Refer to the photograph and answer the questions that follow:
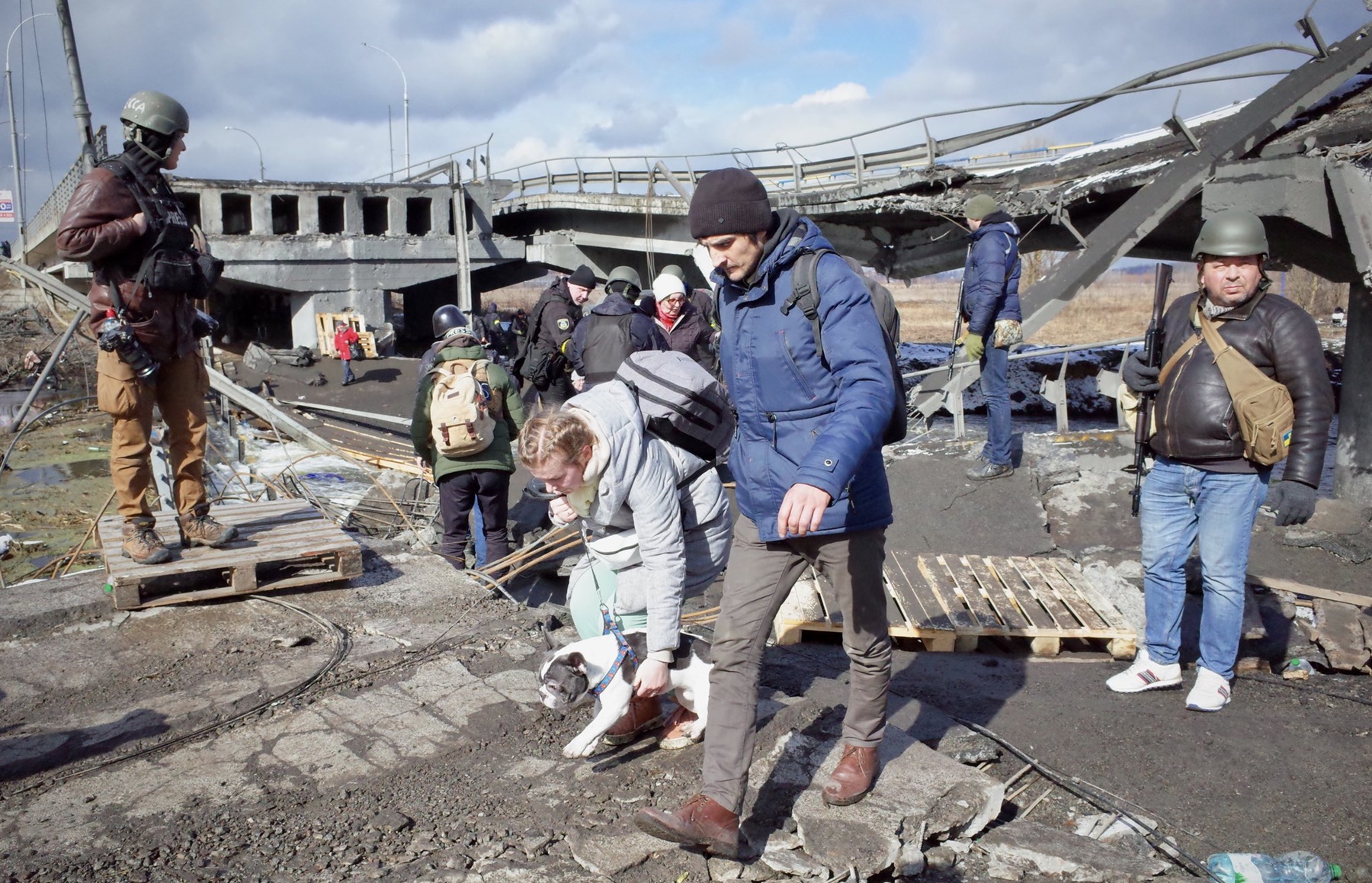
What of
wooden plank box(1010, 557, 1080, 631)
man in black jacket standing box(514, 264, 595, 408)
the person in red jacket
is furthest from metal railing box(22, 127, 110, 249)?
wooden plank box(1010, 557, 1080, 631)

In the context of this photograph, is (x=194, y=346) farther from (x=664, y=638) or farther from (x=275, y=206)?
(x=275, y=206)

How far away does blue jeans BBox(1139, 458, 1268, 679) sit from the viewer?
12.5 ft

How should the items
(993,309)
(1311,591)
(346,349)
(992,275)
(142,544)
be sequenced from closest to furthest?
1. (142,544)
2. (1311,591)
3. (992,275)
4. (993,309)
5. (346,349)

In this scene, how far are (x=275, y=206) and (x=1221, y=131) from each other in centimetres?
2348

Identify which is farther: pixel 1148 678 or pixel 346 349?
pixel 346 349

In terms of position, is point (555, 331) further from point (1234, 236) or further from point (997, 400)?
point (1234, 236)

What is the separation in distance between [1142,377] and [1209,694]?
1.40 metres

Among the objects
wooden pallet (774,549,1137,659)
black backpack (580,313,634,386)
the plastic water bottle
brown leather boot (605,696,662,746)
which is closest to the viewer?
the plastic water bottle

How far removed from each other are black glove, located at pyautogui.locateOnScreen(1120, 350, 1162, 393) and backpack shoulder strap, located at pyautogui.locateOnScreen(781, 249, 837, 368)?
6.97 ft

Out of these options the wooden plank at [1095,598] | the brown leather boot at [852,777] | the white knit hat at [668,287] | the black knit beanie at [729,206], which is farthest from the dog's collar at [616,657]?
the white knit hat at [668,287]

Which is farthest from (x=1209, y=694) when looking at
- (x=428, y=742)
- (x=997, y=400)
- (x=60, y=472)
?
(x=60, y=472)

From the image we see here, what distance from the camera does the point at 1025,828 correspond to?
288 centimetres

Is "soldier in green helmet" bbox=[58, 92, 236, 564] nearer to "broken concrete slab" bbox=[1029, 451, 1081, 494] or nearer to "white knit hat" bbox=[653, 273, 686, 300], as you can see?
"white knit hat" bbox=[653, 273, 686, 300]

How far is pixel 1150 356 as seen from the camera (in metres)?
4.07
